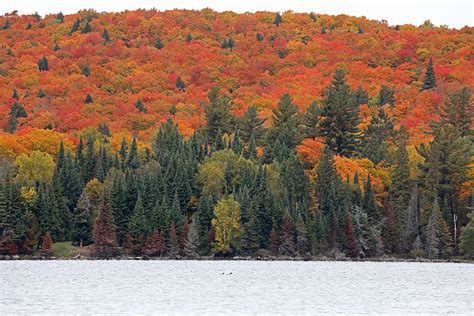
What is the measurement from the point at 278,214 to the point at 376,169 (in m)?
26.0

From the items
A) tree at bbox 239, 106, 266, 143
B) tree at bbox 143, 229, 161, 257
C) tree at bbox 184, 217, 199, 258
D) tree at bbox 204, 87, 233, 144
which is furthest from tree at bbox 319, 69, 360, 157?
tree at bbox 143, 229, 161, 257

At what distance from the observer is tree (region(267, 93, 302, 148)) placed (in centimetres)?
16375

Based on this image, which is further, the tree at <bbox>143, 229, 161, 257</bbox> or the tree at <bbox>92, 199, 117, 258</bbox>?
the tree at <bbox>92, 199, 117, 258</bbox>

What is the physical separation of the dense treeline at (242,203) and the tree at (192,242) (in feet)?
0.60

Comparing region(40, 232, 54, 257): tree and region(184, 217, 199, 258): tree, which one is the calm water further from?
region(184, 217, 199, 258): tree

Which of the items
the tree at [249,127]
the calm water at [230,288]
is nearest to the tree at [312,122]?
the tree at [249,127]

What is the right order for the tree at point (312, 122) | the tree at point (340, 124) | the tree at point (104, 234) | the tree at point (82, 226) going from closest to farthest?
the tree at point (104, 234), the tree at point (82, 226), the tree at point (340, 124), the tree at point (312, 122)

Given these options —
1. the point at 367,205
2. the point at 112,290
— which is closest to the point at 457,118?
the point at 367,205

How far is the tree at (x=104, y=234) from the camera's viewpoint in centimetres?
12912

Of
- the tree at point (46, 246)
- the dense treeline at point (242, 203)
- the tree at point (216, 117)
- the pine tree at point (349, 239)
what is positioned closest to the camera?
the tree at point (46, 246)

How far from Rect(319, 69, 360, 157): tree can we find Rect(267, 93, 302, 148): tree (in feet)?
18.0

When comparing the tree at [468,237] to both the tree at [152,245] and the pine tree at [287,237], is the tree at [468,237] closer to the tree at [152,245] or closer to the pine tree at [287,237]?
the pine tree at [287,237]

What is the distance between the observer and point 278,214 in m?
133

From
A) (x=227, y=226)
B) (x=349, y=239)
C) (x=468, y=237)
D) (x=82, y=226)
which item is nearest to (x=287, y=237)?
(x=227, y=226)
